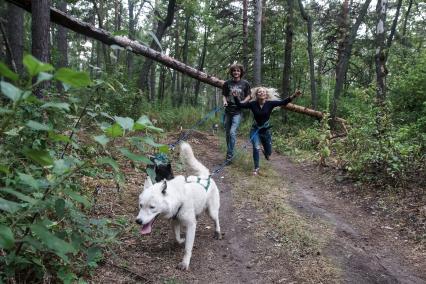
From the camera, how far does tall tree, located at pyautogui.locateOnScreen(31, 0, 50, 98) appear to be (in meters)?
5.23

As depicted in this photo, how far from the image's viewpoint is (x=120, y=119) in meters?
1.59

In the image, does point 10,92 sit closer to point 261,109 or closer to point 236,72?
point 261,109

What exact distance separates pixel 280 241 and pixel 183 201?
165 centimetres

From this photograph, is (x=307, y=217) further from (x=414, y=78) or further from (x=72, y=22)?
(x=414, y=78)

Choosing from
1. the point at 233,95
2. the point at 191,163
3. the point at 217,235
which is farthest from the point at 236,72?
the point at 217,235

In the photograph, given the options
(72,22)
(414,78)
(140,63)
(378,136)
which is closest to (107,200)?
(72,22)

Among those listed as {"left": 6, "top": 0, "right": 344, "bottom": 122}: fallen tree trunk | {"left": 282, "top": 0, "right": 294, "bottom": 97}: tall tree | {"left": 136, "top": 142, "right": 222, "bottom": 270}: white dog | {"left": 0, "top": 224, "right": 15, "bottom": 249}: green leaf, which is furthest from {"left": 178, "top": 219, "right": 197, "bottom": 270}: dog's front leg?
{"left": 282, "top": 0, "right": 294, "bottom": 97}: tall tree

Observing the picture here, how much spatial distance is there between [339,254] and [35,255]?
3.63 m

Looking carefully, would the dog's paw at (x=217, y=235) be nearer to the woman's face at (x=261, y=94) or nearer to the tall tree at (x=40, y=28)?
the tall tree at (x=40, y=28)

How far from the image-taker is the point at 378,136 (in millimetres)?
8281

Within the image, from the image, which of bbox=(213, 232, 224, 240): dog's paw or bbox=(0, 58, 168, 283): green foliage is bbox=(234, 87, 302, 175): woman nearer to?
bbox=(213, 232, 224, 240): dog's paw

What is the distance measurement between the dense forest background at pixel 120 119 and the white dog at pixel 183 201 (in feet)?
1.67

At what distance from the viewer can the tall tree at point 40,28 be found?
5.23m

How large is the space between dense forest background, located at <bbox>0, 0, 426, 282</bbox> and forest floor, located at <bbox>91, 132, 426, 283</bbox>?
0.48 metres
